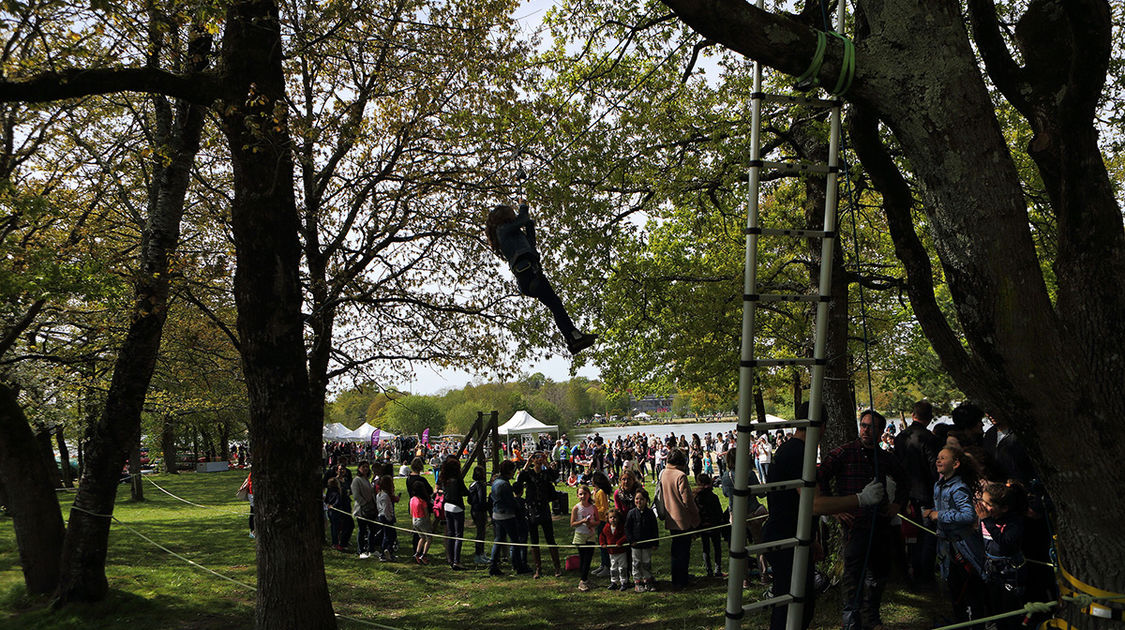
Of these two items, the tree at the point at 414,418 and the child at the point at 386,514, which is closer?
the child at the point at 386,514

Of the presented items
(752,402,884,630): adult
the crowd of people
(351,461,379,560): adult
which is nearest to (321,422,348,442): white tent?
the crowd of people

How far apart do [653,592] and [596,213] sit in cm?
584

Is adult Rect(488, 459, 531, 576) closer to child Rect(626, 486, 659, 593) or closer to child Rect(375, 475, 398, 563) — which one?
child Rect(626, 486, 659, 593)

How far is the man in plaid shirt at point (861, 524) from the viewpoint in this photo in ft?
22.0

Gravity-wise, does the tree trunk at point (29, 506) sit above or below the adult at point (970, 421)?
below

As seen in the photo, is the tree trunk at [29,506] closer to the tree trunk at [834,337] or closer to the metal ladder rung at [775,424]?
the metal ladder rung at [775,424]

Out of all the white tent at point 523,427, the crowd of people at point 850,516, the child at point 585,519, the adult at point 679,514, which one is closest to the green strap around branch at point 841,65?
→ the crowd of people at point 850,516

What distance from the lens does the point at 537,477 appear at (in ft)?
43.5

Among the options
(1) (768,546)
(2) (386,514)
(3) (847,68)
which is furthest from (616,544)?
(3) (847,68)

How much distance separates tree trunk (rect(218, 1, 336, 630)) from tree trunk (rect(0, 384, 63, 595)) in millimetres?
5330

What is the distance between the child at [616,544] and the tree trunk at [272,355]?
480 centimetres

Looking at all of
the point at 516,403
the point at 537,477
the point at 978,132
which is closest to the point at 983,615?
the point at 978,132

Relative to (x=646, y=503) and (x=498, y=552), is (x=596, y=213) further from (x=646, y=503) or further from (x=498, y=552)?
(x=498, y=552)

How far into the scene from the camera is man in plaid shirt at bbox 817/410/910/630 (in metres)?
6.70
